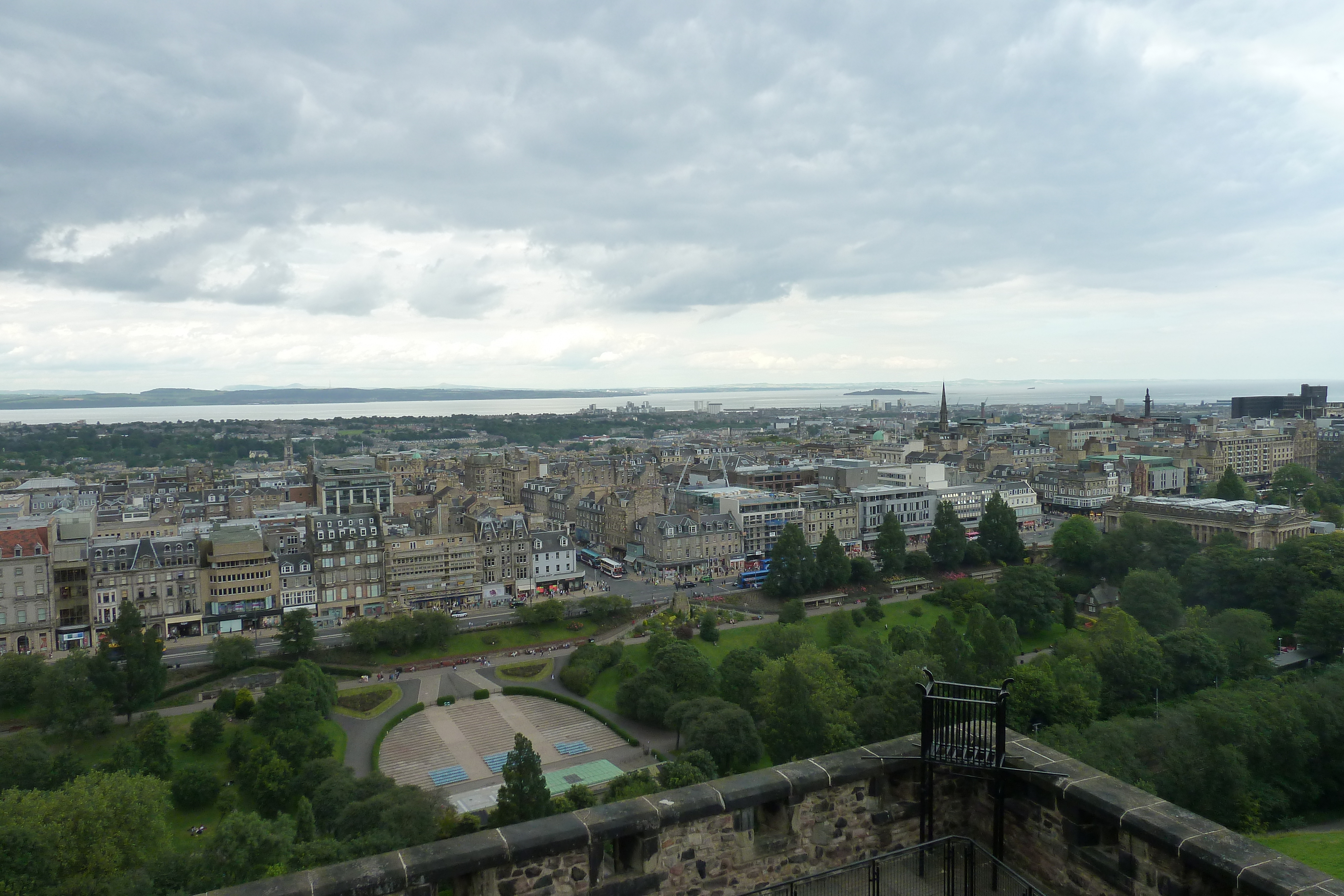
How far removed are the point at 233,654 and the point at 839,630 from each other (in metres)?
26.2

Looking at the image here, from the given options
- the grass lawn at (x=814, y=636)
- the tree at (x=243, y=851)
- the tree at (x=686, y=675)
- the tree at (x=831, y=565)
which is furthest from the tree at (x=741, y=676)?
the tree at (x=831, y=565)

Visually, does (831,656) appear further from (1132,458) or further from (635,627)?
(1132,458)

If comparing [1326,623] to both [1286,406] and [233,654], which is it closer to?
[233,654]

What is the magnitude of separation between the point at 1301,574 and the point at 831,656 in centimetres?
2574

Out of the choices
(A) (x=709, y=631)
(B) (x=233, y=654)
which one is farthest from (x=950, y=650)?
(B) (x=233, y=654)

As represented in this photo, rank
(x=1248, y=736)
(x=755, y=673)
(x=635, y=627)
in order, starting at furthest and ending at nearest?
1. (x=635, y=627)
2. (x=755, y=673)
3. (x=1248, y=736)

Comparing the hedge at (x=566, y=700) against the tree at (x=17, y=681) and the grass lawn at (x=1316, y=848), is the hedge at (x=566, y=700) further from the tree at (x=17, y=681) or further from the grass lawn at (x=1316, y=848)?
the grass lawn at (x=1316, y=848)

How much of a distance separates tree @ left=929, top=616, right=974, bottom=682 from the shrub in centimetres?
2346

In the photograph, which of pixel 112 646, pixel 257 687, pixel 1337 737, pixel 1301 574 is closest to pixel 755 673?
pixel 1337 737

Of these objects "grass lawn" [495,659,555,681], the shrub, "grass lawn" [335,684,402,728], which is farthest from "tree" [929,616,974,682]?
the shrub

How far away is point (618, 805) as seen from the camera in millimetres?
5836

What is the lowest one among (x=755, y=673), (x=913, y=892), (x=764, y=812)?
(x=755, y=673)

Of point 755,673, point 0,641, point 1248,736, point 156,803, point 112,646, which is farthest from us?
point 0,641

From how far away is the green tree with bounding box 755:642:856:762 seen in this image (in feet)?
81.9
